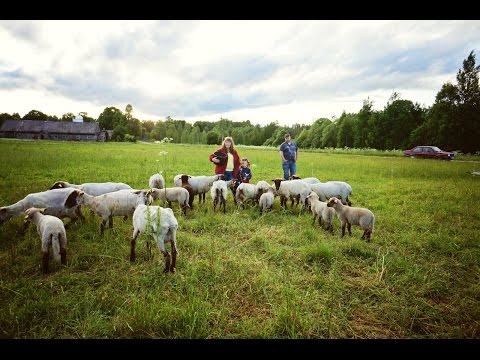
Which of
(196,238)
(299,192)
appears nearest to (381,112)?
(299,192)

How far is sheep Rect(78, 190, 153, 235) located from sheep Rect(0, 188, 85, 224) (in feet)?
0.81

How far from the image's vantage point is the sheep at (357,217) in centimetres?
716

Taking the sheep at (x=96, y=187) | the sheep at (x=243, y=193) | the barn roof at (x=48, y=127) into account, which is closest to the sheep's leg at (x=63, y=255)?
the sheep at (x=96, y=187)

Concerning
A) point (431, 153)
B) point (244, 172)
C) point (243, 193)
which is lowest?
point (243, 193)

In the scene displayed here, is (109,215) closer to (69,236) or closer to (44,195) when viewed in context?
(69,236)

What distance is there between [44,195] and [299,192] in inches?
314

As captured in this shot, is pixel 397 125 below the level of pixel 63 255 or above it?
above

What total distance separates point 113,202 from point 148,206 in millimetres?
2470

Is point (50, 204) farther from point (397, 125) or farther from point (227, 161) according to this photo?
point (397, 125)

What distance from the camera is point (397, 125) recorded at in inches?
2586

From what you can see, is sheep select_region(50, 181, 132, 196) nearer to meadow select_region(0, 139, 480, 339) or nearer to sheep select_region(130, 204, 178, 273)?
meadow select_region(0, 139, 480, 339)

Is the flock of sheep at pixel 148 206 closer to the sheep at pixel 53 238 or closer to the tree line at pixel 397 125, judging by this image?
the sheep at pixel 53 238

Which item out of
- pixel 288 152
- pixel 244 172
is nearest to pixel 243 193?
pixel 244 172

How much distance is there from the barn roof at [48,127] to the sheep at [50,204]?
8414cm
